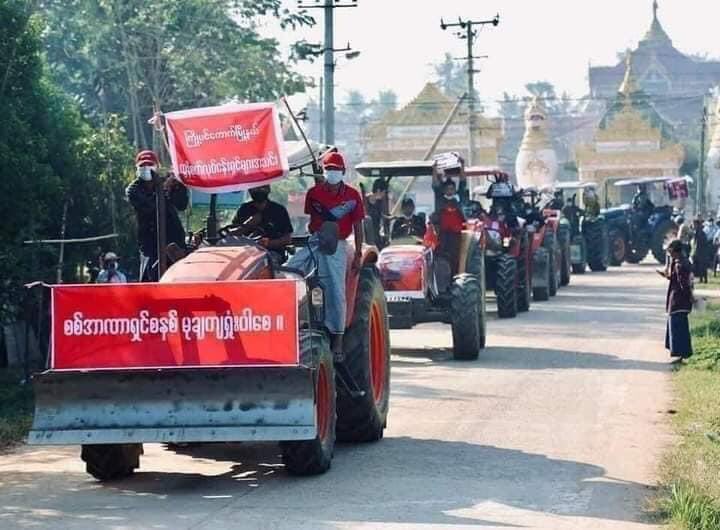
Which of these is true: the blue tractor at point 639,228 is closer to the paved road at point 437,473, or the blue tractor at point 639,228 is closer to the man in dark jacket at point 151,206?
the paved road at point 437,473

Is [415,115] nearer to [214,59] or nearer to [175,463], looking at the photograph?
[214,59]

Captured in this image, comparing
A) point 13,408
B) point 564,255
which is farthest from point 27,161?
point 564,255

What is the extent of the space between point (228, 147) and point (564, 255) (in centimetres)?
2620

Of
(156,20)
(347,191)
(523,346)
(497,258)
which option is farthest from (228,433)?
(156,20)

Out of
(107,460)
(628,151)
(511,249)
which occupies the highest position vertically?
(628,151)

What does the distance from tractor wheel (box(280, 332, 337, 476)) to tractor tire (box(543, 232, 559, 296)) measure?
2139 centimetres

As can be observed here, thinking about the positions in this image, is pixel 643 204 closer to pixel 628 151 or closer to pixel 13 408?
pixel 628 151

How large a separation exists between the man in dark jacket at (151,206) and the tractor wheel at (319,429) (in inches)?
76.3

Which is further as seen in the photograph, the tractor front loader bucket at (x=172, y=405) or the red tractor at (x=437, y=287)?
the red tractor at (x=437, y=287)

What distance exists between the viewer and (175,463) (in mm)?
12258

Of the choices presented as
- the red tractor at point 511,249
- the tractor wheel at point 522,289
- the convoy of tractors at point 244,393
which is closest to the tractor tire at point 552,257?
the red tractor at point 511,249

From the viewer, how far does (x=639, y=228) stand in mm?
49281

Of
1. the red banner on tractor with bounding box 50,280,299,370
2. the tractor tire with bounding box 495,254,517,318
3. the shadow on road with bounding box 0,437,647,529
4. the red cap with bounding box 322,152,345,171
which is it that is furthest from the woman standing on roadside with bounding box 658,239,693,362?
the red banner on tractor with bounding box 50,280,299,370

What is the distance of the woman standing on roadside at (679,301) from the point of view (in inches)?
781
